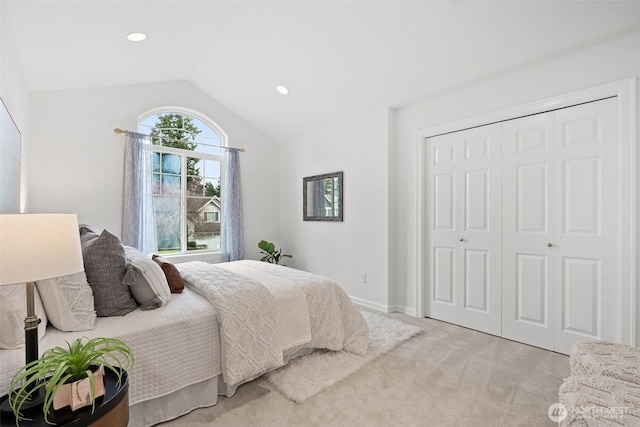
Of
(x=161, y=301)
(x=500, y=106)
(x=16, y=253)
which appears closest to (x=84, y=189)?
(x=161, y=301)

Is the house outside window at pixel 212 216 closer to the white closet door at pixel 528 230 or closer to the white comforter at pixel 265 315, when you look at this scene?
the white comforter at pixel 265 315

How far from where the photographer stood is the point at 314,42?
10.2ft

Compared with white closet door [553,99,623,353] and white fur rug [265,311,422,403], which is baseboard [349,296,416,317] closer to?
white fur rug [265,311,422,403]

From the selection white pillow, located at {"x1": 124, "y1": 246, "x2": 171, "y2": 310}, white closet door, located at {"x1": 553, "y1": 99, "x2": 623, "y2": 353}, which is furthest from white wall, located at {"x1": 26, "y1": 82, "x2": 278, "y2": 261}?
white closet door, located at {"x1": 553, "y1": 99, "x2": 623, "y2": 353}

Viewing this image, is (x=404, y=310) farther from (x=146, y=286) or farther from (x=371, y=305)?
(x=146, y=286)

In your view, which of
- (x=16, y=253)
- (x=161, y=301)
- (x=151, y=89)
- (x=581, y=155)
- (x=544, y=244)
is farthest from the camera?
(x=151, y=89)

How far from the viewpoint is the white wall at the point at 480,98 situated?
92.5 inches

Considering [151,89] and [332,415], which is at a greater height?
[151,89]

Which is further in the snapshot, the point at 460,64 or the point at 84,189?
the point at 84,189

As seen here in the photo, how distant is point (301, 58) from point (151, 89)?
215 cm

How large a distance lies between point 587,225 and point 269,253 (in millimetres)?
3851

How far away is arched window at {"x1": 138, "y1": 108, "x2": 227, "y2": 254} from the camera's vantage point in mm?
4312

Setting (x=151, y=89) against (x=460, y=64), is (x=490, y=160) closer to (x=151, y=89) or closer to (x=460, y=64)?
(x=460, y=64)

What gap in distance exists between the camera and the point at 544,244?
270 cm
